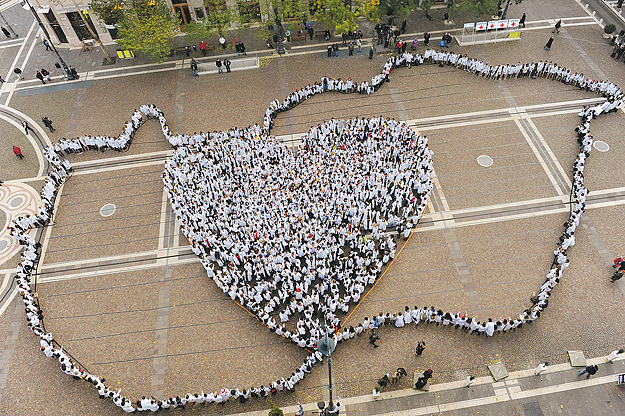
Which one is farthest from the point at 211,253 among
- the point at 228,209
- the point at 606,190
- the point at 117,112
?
the point at 606,190

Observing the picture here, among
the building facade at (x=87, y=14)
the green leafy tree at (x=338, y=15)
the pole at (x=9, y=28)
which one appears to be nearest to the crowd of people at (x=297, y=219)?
the green leafy tree at (x=338, y=15)

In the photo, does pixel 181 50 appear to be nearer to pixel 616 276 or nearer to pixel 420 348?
pixel 420 348

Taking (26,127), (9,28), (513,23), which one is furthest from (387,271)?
(9,28)

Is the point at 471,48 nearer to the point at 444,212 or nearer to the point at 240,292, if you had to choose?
the point at 444,212

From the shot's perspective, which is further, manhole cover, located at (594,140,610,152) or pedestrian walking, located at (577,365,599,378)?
manhole cover, located at (594,140,610,152)

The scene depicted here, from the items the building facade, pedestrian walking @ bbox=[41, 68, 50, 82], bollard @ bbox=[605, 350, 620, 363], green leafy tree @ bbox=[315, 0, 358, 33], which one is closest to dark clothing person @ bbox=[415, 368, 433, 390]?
bollard @ bbox=[605, 350, 620, 363]

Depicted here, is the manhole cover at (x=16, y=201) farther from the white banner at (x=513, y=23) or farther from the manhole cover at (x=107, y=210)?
the white banner at (x=513, y=23)

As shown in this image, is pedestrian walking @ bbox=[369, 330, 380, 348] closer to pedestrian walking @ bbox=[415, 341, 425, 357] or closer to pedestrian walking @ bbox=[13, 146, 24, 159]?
pedestrian walking @ bbox=[415, 341, 425, 357]
